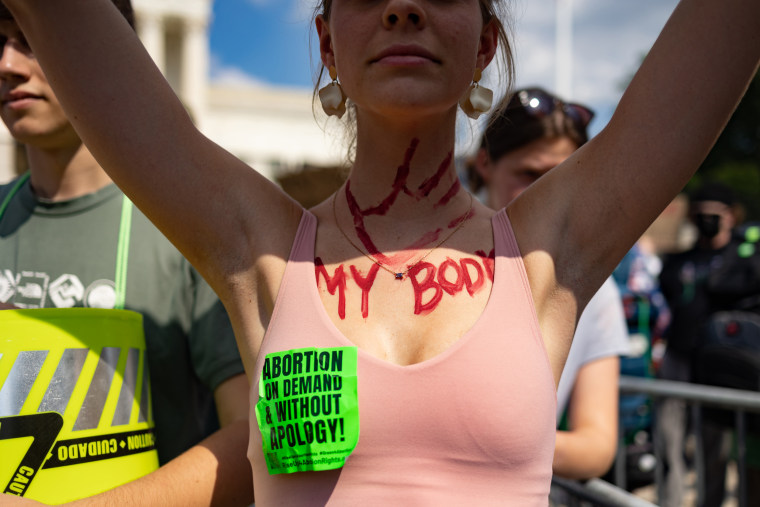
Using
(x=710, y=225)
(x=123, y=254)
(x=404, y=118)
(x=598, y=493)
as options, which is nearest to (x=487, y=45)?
(x=404, y=118)

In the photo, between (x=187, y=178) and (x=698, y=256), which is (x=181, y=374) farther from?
(x=698, y=256)

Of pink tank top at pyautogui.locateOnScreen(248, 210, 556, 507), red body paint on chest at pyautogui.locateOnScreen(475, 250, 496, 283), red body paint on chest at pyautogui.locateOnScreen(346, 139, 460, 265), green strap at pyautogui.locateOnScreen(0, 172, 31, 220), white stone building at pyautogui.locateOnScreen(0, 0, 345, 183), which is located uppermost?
white stone building at pyautogui.locateOnScreen(0, 0, 345, 183)

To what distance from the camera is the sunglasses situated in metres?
2.64

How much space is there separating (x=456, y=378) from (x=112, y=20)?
94cm

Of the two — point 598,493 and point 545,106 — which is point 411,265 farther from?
point 545,106

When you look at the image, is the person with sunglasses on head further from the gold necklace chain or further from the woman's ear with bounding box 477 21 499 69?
the gold necklace chain

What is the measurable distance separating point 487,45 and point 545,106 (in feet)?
3.65

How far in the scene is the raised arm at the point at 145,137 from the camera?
1.35 metres

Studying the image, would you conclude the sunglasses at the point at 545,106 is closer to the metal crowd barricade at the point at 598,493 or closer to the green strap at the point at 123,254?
the metal crowd barricade at the point at 598,493

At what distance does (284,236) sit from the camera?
1.44m

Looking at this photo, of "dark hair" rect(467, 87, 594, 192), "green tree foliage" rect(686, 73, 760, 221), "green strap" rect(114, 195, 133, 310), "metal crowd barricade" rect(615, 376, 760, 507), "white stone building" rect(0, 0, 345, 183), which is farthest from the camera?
"white stone building" rect(0, 0, 345, 183)

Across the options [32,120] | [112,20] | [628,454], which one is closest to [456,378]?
[112,20]

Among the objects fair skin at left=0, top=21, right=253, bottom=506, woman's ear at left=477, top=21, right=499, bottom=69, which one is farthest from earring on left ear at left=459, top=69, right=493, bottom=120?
fair skin at left=0, top=21, right=253, bottom=506

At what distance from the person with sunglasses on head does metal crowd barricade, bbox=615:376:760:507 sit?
1265 millimetres
